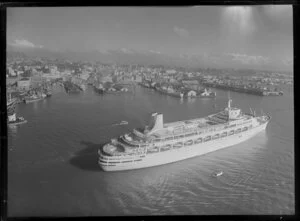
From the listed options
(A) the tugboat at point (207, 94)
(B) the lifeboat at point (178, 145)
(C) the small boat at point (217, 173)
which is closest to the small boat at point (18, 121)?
(B) the lifeboat at point (178, 145)

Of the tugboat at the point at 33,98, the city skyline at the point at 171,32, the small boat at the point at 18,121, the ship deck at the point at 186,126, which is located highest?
the city skyline at the point at 171,32

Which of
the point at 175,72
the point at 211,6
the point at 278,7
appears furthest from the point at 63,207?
the point at 278,7

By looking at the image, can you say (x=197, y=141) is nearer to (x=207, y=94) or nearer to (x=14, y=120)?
(x=207, y=94)

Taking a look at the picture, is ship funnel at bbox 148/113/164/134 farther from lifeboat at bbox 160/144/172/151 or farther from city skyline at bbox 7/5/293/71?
city skyline at bbox 7/5/293/71

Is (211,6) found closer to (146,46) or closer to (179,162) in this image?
(146,46)

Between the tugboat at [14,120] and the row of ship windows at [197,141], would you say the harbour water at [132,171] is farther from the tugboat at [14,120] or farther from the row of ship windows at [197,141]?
the row of ship windows at [197,141]

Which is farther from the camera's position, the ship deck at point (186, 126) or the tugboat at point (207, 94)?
the tugboat at point (207, 94)

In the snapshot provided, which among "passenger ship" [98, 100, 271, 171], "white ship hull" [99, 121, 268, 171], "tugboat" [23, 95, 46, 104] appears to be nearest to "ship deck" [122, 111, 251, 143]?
"passenger ship" [98, 100, 271, 171]
